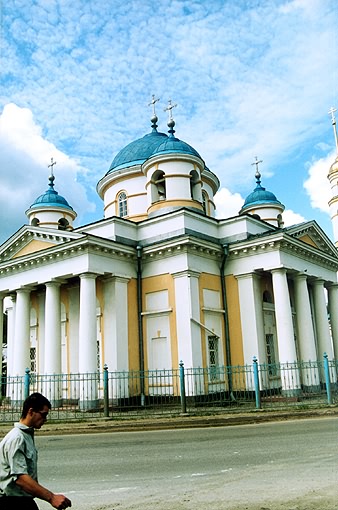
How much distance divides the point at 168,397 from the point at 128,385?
160 cm

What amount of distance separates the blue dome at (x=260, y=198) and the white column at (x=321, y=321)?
28.8 feet

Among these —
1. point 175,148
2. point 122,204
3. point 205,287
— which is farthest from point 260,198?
point 205,287

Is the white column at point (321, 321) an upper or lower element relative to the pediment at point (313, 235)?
lower

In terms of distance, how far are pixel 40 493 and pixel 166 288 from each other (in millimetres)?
16352

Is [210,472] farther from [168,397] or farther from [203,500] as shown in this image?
[168,397]

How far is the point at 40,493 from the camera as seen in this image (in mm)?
3180

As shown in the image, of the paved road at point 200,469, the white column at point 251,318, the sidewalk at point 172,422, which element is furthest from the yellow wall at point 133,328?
the paved road at point 200,469

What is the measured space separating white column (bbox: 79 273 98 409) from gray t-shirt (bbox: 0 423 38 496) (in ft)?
45.4

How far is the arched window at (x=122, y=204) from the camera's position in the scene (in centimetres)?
2525

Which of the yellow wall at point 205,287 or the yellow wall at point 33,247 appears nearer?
the yellow wall at point 205,287

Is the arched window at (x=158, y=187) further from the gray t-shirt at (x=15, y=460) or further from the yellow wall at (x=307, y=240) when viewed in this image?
the gray t-shirt at (x=15, y=460)

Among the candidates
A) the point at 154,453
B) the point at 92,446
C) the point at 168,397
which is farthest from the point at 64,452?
the point at 168,397

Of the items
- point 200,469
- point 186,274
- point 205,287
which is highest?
point 186,274

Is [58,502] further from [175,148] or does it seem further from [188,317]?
[175,148]
